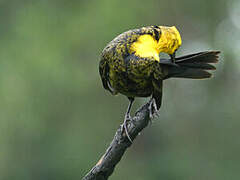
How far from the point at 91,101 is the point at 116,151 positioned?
22.4 ft

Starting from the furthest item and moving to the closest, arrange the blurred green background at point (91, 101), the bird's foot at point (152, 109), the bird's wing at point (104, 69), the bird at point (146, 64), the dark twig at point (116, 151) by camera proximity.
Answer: the blurred green background at point (91, 101) < the bird's wing at point (104, 69) < the bird at point (146, 64) < the bird's foot at point (152, 109) < the dark twig at point (116, 151)

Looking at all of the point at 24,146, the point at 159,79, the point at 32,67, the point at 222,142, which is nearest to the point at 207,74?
the point at 159,79

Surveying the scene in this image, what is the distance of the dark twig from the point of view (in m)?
4.47

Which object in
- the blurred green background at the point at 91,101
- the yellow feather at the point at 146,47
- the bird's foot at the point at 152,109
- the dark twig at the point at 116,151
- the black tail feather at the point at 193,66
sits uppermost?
the yellow feather at the point at 146,47

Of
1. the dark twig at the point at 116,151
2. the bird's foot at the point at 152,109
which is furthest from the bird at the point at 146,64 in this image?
the dark twig at the point at 116,151

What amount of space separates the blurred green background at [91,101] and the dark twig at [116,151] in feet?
19.5

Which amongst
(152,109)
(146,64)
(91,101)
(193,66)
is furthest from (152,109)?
(91,101)

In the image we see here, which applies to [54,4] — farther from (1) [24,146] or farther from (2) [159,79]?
(2) [159,79]

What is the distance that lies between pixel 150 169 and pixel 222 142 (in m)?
1.77

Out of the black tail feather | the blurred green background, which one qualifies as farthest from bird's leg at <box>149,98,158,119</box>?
the blurred green background

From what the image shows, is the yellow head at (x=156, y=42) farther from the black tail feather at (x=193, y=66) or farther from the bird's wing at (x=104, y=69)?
the bird's wing at (x=104, y=69)

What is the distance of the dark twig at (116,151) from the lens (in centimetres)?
447

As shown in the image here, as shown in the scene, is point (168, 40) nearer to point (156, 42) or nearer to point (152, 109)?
point (156, 42)

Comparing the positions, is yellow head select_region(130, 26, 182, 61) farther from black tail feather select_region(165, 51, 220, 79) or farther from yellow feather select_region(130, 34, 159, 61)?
black tail feather select_region(165, 51, 220, 79)
